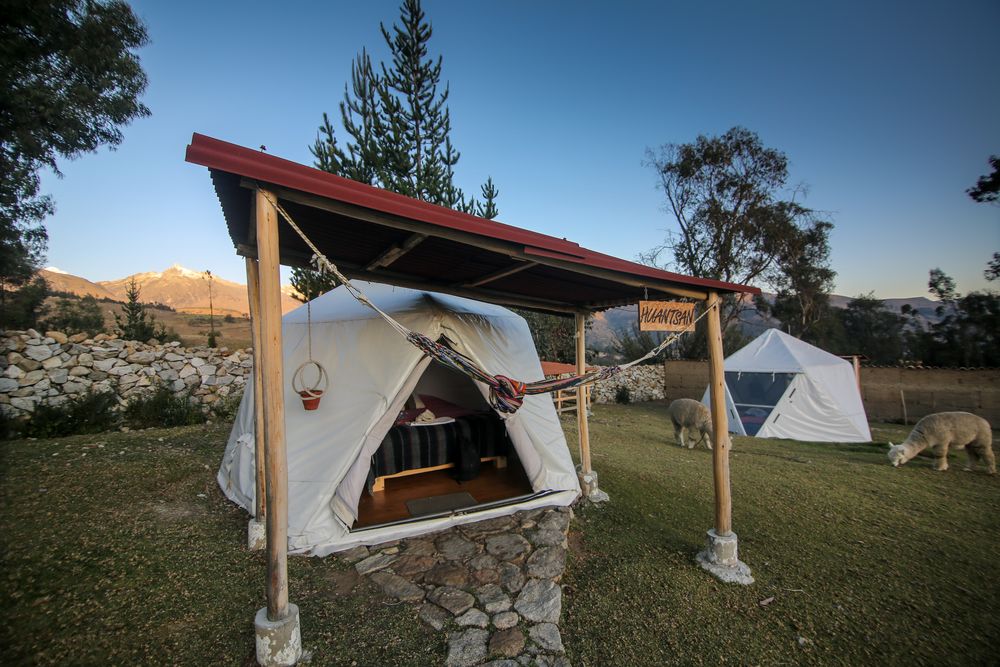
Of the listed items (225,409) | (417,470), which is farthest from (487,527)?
(225,409)

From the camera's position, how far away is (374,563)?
9.94ft

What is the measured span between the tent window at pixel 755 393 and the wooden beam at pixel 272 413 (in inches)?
374

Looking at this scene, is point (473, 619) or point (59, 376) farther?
point (59, 376)

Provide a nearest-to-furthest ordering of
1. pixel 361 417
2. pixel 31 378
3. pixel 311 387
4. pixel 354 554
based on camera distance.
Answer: pixel 354 554, pixel 361 417, pixel 311 387, pixel 31 378

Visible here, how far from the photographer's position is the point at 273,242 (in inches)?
78.5

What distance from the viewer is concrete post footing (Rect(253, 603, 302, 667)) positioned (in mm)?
1956

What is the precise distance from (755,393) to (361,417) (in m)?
9.17

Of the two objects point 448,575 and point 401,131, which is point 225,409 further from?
point 448,575

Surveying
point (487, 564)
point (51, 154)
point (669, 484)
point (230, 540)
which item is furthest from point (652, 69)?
point (51, 154)

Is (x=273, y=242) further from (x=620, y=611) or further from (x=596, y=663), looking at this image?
(x=620, y=611)

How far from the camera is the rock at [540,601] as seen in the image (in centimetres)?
248

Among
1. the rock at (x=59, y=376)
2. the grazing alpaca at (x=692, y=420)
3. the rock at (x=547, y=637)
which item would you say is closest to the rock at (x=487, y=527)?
the rock at (x=547, y=637)

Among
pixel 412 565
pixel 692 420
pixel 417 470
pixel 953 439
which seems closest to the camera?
pixel 412 565

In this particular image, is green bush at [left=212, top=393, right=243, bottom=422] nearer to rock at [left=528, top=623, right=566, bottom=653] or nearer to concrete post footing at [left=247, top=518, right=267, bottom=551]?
concrete post footing at [left=247, top=518, right=267, bottom=551]
